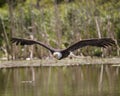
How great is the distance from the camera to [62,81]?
22.2 m

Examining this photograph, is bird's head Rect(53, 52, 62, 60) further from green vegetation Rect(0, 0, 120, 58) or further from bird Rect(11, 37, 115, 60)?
green vegetation Rect(0, 0, 120, 58)

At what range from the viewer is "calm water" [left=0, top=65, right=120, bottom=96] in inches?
739

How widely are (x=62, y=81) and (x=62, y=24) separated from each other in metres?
16.5

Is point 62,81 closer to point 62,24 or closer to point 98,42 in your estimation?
point 98,42

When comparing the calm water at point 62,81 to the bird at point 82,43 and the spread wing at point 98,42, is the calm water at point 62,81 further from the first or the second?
the spread wing at point 98,42

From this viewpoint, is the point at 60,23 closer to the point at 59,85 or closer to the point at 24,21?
the point at 24,21

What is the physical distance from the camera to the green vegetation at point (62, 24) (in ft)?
114

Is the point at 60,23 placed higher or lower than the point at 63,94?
higher

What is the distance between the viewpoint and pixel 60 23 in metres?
37.0

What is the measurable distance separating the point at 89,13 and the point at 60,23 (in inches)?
72.1

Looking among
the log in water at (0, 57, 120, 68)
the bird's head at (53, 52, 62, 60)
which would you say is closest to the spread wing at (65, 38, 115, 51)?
the bird's head at (53, 52, 62, 60)

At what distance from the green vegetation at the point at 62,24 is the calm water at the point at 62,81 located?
5.99m

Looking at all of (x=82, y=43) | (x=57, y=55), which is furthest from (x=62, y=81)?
(x=82, y=43)

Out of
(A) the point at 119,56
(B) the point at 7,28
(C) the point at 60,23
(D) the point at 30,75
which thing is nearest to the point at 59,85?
(D) the point at 30,75
